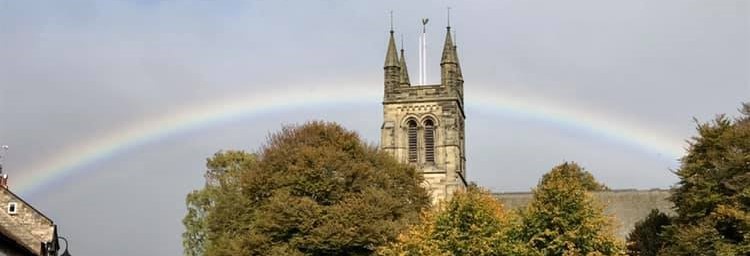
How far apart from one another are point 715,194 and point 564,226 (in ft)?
35.0

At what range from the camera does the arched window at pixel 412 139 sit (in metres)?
89.1

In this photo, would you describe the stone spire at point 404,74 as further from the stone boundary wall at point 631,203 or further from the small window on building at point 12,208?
the small window on building at point 12,208

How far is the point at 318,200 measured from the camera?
5959cm

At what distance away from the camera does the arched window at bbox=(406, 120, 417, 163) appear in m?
89.1

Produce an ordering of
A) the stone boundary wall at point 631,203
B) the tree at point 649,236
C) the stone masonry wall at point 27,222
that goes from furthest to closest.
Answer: the stone boundary wall at point 631,203 < the tree at point 649,236 < the stone masonry wall at point 27,222

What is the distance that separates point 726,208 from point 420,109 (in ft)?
137

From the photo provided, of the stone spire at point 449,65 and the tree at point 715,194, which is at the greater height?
the stone spire at point 449,65

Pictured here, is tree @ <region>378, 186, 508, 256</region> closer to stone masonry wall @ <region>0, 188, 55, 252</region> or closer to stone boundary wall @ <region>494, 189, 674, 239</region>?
stone masonry wall @ <region>0, 188, 55, 252</region>

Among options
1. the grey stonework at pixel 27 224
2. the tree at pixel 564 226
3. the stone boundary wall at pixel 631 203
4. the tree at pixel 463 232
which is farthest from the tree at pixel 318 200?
the stone boundary wall at pixel 631 203

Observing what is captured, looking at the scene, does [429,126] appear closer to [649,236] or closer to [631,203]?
[631,203]

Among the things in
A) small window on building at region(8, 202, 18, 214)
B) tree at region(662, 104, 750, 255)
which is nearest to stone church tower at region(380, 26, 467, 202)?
tree at region(662, 104, 750, 255)

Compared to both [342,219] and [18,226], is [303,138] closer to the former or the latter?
[342,219]

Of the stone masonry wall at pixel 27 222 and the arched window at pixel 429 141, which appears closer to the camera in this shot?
the stone masonry wall at pixel 27 222

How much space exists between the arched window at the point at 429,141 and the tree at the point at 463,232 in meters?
36.8
